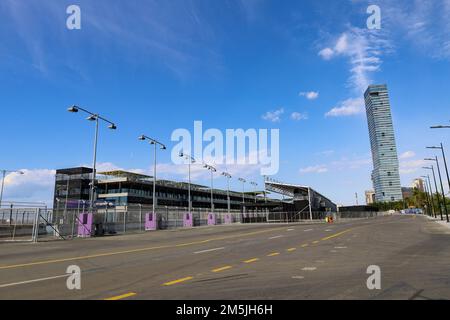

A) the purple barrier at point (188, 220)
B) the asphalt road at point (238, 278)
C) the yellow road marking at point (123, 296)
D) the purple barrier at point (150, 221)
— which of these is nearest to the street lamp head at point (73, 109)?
the purple barrier at point (150, 221)

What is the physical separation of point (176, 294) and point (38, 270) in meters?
5.82

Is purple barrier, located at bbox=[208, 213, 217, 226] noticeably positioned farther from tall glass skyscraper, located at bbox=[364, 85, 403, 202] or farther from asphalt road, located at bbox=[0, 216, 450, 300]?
tall glass skyscraper, located at bbox=[364, 85, 403, 202]

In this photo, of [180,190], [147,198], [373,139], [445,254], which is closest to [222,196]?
[180,190]

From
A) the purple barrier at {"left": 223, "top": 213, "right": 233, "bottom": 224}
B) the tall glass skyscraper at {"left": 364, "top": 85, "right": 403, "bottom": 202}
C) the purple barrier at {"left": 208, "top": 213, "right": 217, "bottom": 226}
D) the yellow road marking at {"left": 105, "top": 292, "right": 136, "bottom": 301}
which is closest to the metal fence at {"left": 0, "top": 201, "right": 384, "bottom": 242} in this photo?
the purple barrier at {"left": 208, "top": 213, "right": 217, "bottom": 226}

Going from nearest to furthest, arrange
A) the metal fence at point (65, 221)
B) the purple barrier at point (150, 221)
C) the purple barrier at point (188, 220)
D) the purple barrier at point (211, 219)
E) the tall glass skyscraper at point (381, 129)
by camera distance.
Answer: the metal fence at point (65, 221) → the purple barrier at point (150, 221) → the purple barrier at point (188, 220) → the purple barrier at point (211, 219) → the tall glass skyscraper at point (381, 129)

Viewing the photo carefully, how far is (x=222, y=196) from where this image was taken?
140750mm

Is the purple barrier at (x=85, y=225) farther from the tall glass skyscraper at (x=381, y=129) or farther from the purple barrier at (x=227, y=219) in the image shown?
the tall glass skyscraper at (x=381, y=129)

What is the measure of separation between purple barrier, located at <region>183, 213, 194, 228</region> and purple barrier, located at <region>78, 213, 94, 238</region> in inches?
841

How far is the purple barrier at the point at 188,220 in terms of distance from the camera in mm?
49875

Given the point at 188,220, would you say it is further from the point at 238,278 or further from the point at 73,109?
the point at 238,278

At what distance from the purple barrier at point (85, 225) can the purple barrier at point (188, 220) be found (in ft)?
70.1

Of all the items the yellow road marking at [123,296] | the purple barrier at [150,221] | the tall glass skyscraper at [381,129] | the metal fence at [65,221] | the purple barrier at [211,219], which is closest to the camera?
the yellow road marking at [123,296]
